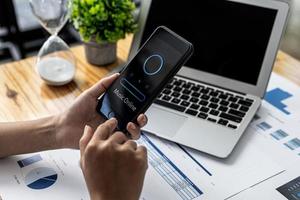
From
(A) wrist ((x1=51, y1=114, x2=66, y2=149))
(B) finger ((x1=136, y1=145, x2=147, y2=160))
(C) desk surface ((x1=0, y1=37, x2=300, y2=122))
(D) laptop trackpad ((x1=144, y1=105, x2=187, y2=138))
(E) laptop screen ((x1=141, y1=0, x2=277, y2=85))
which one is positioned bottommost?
(C) desk surface ((x1=0, y1=37, x2=300, y2=122))

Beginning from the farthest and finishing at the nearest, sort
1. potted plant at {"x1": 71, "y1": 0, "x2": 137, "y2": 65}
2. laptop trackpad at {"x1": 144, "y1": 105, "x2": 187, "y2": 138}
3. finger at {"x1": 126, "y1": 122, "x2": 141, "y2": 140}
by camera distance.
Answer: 1. potted plant at {"x1": 71, "y1": 0, "x2": 137, "y2": 65}
2. laptop trackpad at {"x1": 144, "y1": 105, "x2": 187, "y2": 138}
3. finger at {"x1": 126, "y1": 122, "x2": 141, "y2": 140}

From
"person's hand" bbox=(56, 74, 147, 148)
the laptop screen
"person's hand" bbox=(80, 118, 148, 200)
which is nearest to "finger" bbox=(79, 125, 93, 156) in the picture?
"person's hand" bbox=(80, 118, 148, 200)

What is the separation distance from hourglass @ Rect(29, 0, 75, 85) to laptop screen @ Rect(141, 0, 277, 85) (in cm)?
22

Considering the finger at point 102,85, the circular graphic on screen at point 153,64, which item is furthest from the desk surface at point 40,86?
the circular graphic on screen at point 153,64

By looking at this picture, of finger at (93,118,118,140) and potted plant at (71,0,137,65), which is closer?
finger at (93,118,118,140)

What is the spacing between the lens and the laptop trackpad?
2.47 ft

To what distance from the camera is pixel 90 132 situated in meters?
0.58

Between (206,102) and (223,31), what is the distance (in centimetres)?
17

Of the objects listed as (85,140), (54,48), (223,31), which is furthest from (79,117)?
(223,31)

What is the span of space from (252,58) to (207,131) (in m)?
0.20

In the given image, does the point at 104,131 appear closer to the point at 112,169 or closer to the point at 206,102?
the point at 112,169

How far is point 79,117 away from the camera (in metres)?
0.72

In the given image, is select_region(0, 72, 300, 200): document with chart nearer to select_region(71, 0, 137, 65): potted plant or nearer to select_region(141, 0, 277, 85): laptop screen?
select_region(141, 0, 277, 85): laptop screen

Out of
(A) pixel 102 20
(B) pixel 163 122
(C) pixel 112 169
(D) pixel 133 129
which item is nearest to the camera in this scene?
(C) pixel 112 169
